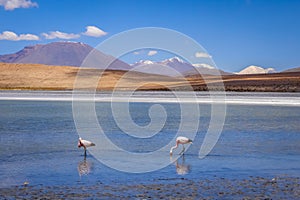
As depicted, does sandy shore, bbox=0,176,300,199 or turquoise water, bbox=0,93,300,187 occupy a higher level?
turquoise water, bbox=0,93,300,187

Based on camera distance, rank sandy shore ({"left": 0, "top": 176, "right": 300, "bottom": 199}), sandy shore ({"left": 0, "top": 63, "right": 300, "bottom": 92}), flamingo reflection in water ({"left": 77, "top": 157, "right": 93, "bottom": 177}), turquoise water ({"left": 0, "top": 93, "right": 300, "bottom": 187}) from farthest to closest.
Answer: sandy shore ({"left": 0, "top": 63, "right": 300, "bottom": 92}) < flamingo reflection in water ({"left": 77, "top": 157, "right": 93, "bottom": 177}) < turquoise water ({"left": 0, "top": 93, "right": 300, "bottom": 187}) < sandy shore ({"left": 0, "top": 176, "right": 300, "bottom": 199})

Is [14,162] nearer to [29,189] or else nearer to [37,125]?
[29,189]

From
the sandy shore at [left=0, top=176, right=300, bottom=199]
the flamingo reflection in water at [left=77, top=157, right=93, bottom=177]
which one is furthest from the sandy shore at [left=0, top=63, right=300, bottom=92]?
the sandy shore at [left=0, top=176, right=300, bottom=199]

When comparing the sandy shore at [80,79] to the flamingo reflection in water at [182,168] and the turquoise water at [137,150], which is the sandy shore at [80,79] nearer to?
the turquoise water at [137,150]

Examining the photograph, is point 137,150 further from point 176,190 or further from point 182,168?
point 176,190

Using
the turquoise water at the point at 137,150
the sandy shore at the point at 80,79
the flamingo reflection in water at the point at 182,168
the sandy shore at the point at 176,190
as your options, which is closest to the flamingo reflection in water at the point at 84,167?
the turquoise water at the point at 137,150

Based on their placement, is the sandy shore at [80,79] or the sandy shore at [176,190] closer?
the sandy shore at [176,190]

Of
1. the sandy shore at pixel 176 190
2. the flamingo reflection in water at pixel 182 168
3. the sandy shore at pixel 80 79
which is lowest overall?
the sandy shore at pixel 176 190

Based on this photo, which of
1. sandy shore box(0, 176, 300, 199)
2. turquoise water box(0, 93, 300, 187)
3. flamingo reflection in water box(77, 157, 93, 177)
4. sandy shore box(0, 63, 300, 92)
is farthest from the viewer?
sandy shore box(0, 63, 300, 92)

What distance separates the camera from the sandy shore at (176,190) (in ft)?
28.6

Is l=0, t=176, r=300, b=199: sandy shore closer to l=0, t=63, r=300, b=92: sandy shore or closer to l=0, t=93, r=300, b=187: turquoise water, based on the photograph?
l=0, t=93, r=300, b=187: turquoise water

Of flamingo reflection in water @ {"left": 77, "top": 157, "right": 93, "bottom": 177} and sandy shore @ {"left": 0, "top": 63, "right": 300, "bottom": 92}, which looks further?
sandy shore @ {"left": 0, "top": 63, "right": 300, "bottom": 92}

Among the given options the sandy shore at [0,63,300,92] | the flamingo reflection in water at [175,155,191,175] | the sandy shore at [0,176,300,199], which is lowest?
the sandy shore at [0,176,300,199]

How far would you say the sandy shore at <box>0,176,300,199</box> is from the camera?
8.70 metres
